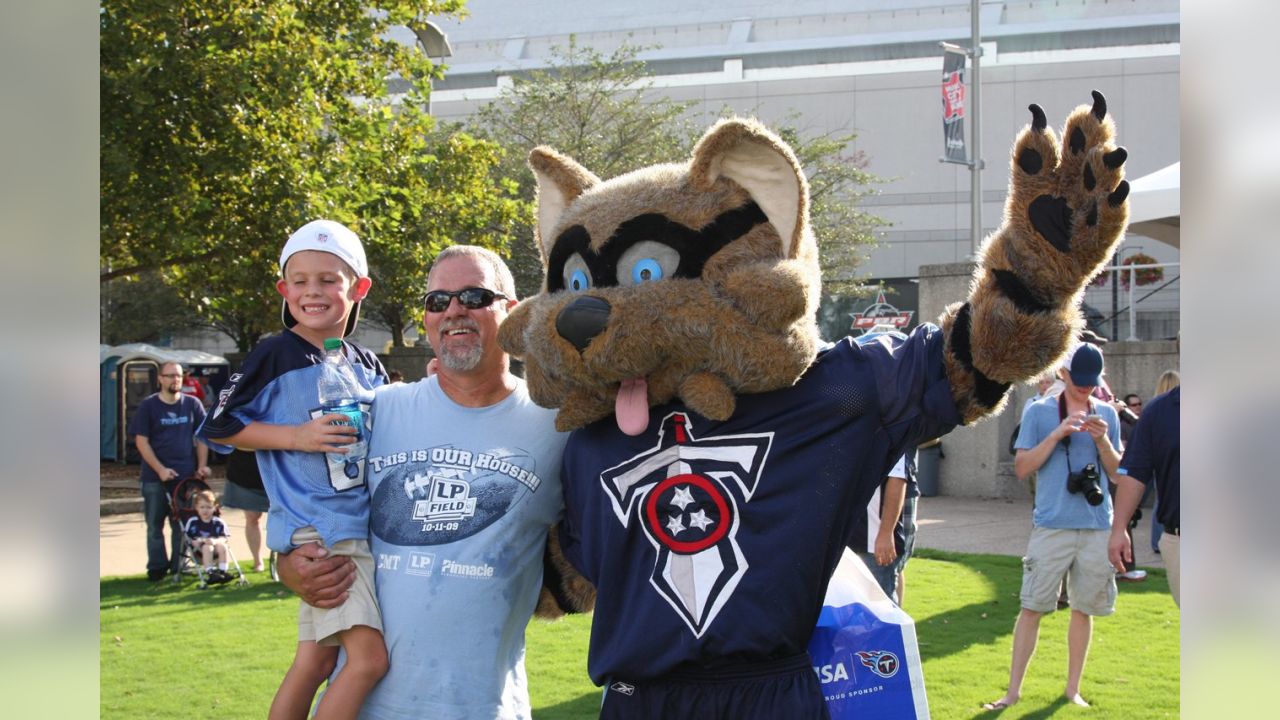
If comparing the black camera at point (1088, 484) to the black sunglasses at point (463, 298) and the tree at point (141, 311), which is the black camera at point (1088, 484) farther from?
the tree at point (141, 311)

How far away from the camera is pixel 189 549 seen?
10703 mm

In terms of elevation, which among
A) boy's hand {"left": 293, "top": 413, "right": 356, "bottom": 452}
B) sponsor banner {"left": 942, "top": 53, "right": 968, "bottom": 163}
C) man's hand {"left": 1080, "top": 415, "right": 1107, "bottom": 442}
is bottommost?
man's hand {"left": 1080, "top": 415, "right": 1107, "bottom": 442}

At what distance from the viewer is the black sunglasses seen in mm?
Result: 3545

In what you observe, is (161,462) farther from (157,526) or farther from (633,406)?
(633,406)

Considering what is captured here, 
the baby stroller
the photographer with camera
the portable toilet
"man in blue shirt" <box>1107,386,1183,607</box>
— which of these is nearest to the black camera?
the photographer with camera

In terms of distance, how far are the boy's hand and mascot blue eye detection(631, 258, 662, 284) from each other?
0.98m

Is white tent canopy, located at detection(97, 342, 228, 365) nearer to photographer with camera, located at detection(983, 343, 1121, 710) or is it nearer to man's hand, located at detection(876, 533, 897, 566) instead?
man's hand, located at detection(876, 533, 897, 566)

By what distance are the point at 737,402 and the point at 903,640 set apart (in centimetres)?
77

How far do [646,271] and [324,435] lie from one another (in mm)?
1061

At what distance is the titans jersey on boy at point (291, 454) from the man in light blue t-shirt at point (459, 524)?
0.24 feet

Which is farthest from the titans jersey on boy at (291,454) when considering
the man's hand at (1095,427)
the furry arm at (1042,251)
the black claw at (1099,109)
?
the man's hand at (1095,427)

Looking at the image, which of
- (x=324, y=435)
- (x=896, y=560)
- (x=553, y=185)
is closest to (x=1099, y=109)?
(x=553, y=185)

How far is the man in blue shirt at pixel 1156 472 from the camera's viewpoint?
6004 mm
